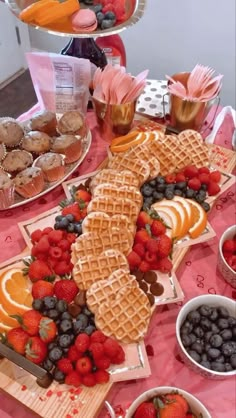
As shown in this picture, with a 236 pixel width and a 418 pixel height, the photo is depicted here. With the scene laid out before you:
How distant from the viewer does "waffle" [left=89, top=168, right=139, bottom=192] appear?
1569 millimetres

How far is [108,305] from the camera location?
126cm

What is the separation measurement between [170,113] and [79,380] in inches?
43.6

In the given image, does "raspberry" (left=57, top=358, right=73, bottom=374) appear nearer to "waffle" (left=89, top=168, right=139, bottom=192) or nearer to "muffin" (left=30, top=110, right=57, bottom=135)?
"waffle" (left=89, top=168, right=139, bottom=192)

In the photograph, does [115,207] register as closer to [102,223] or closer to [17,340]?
[102,223]

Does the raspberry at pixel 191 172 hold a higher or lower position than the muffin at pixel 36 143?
lower

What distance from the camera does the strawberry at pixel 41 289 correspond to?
1.27 metres

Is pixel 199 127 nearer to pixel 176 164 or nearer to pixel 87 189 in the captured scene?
pixel 176 164

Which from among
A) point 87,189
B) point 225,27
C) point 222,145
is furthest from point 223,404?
point 225,27

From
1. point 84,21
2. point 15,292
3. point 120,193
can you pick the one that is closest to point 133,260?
point 120,193

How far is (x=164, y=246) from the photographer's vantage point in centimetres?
140

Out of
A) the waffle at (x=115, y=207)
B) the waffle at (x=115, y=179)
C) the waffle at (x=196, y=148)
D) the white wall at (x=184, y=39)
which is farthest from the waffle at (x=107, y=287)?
the white wall at (x=184, y=39)

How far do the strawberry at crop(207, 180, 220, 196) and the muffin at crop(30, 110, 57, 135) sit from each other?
2.05 feet

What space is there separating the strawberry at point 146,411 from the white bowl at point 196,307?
0.16m

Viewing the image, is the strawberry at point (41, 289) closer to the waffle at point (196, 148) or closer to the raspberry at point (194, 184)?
the raspberry at point (194, 184)
